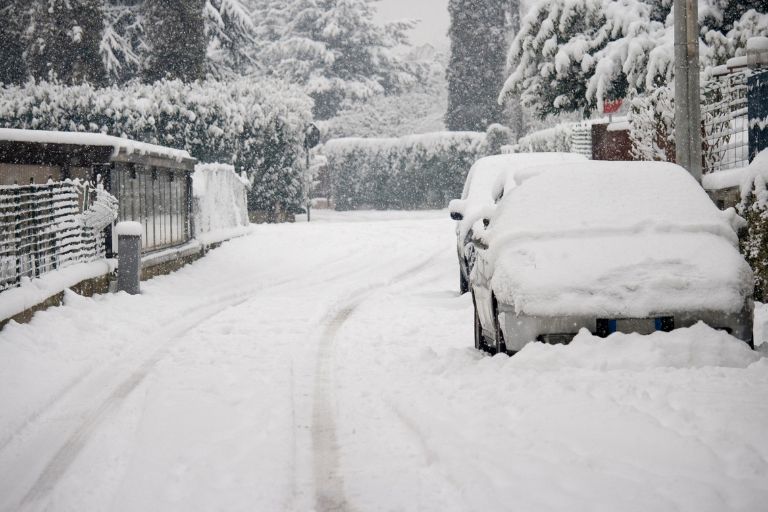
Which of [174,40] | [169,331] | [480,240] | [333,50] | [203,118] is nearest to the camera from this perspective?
[480,240]

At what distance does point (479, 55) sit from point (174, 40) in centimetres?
1854

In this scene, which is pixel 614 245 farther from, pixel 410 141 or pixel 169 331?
pixel 410 141

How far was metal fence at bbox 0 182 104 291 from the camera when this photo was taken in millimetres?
10227

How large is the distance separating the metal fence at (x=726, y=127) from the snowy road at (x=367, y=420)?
17.5ft

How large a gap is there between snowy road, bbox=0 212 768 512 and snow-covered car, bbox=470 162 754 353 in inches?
8.9

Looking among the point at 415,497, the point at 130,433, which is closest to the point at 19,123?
the point at 130,433

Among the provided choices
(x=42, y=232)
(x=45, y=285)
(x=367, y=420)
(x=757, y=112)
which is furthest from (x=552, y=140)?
(x=367, y=420)

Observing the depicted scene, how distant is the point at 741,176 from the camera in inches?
413

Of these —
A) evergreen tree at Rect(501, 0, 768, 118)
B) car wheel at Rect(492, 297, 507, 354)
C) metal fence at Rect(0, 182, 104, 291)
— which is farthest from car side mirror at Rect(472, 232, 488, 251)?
evergreen tree at Rect(501, 0, 768, 118)

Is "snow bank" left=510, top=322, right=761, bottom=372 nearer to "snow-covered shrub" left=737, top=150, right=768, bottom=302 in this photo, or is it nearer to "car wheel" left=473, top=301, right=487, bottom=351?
"car wheel" left=473, top=301, right=487, bottom=351

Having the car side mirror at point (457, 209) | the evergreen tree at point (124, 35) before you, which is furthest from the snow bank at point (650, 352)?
the evergreen tree at point (124, 35)

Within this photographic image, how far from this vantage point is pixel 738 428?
527 cm

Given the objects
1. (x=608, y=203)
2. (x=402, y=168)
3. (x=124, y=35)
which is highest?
(x=124, y=35)

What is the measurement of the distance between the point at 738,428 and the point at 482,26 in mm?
40861
